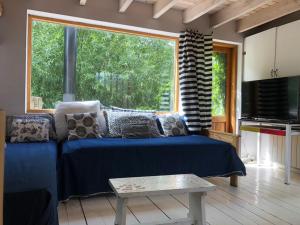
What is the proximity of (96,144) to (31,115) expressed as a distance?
1.04 meters

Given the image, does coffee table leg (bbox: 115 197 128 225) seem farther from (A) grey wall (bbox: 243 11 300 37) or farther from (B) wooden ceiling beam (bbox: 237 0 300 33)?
(A) grey wall (bbox: 243 11 300 37)

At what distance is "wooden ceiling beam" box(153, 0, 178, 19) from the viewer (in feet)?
11.1

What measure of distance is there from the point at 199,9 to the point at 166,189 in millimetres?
Answer: 2724

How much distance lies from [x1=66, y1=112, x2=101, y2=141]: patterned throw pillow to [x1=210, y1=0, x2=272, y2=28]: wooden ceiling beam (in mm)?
2369

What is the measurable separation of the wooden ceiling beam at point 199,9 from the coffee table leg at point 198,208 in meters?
2.34

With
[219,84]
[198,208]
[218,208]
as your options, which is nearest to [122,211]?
[198,208]

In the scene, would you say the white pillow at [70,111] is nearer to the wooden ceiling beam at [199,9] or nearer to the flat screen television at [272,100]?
the wooden ceiling beam at [199,9]

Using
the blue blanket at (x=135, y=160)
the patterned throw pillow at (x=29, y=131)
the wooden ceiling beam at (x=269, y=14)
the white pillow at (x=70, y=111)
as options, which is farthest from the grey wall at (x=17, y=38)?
the wooden ceiling beam at (x=269, y=14)

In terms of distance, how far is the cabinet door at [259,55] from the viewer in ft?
13.7

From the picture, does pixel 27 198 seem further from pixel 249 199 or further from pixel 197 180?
pixel 249 199

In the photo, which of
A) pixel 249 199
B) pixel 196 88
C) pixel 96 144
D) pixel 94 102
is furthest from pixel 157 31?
pixel 249 199

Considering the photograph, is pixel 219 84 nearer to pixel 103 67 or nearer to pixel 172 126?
pixel 172 126

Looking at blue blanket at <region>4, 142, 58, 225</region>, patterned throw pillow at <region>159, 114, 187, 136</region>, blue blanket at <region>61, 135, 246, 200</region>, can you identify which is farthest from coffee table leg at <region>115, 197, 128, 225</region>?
patterned throw pillow at <region>159, 114, 187, 136</region>

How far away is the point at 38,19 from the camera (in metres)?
3.44
